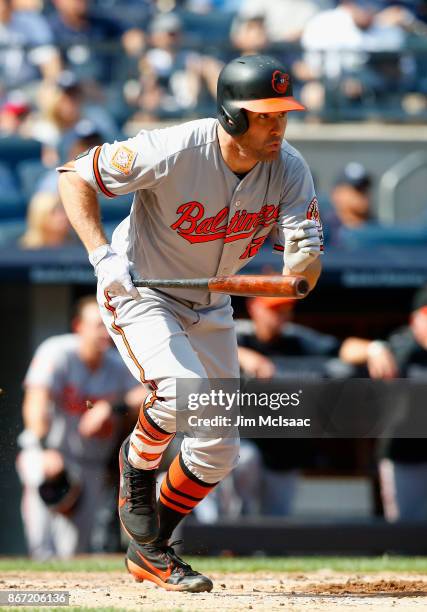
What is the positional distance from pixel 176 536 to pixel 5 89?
178 inches

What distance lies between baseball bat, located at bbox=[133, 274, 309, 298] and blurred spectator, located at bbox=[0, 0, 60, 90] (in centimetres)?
585

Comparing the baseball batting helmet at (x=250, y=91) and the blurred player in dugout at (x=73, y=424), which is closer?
the baseball batting helmet at (x=250, y=91)

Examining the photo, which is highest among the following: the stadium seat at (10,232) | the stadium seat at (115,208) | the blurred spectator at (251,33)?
the blurred spectator at (251,33)

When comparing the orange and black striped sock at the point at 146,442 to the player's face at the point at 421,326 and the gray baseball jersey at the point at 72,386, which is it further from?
the player's face at the point at 421,326

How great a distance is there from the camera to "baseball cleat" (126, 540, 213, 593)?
4766 millimetres

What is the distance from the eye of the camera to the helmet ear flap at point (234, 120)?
446 centimetres

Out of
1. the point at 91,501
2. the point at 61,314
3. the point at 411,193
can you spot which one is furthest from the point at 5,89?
the point at 91,501

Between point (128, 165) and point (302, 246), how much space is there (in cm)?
73

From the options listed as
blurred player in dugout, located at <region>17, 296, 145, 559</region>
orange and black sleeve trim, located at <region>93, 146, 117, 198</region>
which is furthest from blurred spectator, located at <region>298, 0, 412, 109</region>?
orange and black sleeve trim, located at <region>93, 146, 117, 198</region>

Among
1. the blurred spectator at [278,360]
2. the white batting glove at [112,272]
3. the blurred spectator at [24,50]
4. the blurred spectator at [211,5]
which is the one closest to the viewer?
the white batting glove at [112,272]

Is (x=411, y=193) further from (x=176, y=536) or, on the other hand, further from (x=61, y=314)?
(x=176, y=536)

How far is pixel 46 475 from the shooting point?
6984mm

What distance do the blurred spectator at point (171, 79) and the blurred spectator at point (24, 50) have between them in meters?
0.75

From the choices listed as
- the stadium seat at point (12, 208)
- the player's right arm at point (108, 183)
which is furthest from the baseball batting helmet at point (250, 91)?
the stadium seat at point (12, 208)
